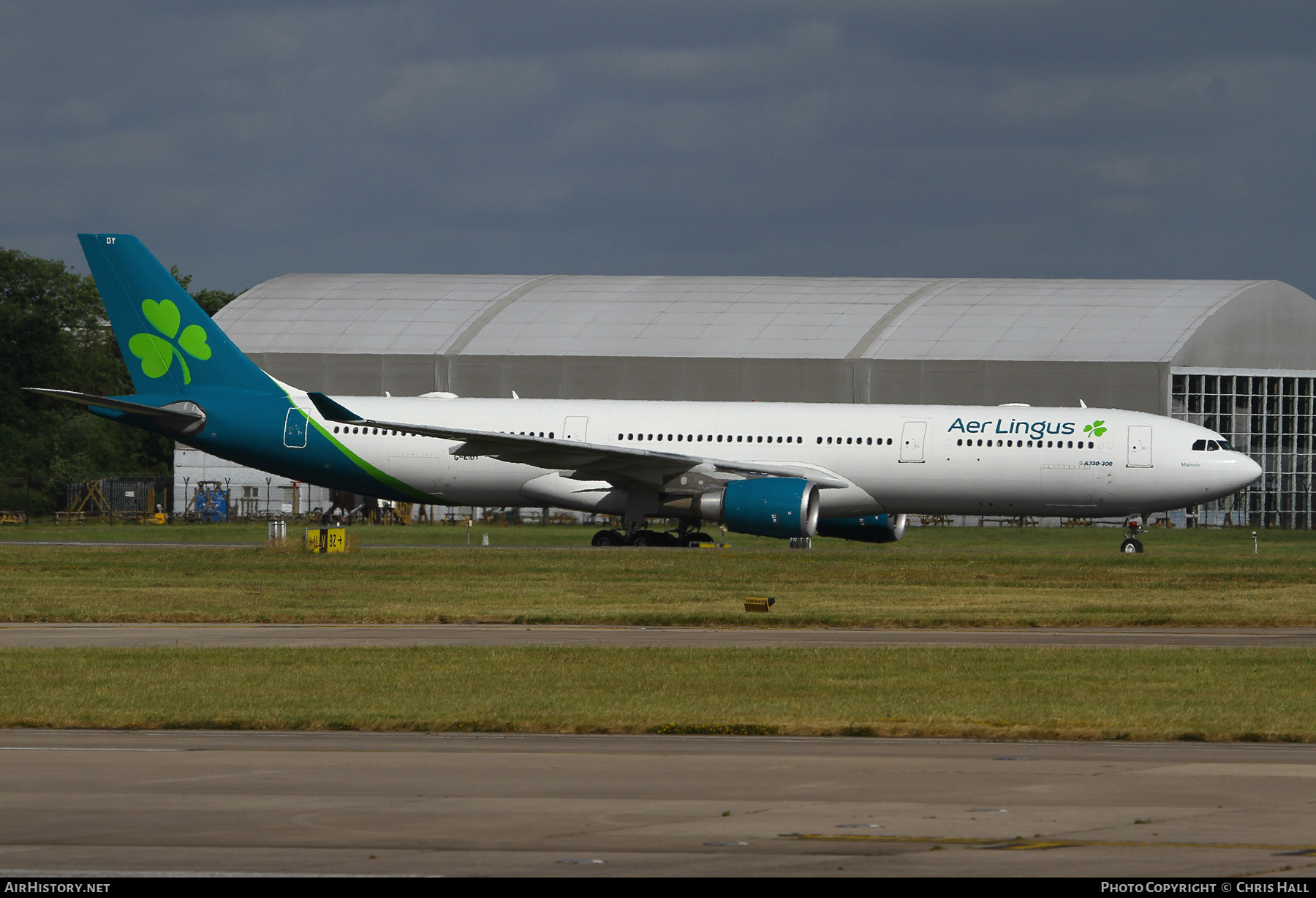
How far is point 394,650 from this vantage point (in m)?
22.4

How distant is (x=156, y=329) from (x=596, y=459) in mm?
13444

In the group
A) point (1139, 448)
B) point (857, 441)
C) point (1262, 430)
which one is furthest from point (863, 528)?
point (1262, 430)

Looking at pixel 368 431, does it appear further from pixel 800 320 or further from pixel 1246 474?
pixel 800 320

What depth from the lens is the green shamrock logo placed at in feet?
160

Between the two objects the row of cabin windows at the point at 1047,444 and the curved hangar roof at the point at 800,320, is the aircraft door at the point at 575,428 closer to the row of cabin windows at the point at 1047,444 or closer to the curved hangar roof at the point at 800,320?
the row of cabin windows at the point at 1047,444

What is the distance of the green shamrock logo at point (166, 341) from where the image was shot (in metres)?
48.8

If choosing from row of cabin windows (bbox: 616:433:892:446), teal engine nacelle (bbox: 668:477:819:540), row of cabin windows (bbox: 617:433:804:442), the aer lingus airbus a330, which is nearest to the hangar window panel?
the aer lingus airbus a330

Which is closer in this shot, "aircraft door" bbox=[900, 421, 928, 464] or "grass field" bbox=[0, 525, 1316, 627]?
"grass field" bbox=[0, 525, 1316, 627]

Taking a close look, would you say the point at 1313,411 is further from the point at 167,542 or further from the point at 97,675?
the point at 97,675

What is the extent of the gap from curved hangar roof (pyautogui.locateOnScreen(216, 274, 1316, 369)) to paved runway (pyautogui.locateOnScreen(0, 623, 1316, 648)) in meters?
44.5

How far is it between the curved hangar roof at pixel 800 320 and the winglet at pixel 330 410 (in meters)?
29.1

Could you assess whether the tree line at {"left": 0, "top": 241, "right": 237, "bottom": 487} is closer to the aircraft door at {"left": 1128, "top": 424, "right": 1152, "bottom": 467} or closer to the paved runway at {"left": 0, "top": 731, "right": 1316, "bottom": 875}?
the aircraft door at {"left": 1128, "top": 424, "right": 1152, "bottom": 467}

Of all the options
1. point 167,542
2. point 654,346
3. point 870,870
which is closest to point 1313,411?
point 654,346

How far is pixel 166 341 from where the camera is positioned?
1919 inches
